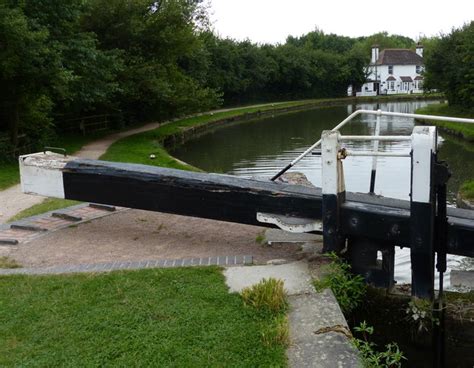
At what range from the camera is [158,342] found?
13.9ft

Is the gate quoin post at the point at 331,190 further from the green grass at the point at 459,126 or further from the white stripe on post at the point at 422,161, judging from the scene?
the green grass at the point at 459,126

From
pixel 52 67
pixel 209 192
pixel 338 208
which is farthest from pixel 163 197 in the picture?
pixel 52 67

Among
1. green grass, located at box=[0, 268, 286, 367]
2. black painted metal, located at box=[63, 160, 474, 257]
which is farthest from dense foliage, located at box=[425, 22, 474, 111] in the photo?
green grass, located at box=[0, 268, 286, 367]

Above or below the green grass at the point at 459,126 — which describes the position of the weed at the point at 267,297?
above

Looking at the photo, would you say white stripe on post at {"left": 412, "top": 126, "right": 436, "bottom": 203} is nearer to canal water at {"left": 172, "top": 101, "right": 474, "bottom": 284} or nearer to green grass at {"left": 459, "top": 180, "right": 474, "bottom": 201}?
canal water at {"left": 172, "top": 101, "right": 474, "bottom": 284}

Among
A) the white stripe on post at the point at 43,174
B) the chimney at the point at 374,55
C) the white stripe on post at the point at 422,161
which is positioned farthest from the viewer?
the chimney at the point at 374,55

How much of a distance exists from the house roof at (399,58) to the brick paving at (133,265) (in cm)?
8914

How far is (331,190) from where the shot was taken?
18.0ft

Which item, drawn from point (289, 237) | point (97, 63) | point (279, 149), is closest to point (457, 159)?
point (279, 149)

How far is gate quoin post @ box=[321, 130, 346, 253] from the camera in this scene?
5445 millimetres

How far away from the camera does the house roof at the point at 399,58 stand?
90.2 metres

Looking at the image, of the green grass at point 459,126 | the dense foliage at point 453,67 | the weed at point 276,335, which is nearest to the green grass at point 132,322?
the weed at point 276,335

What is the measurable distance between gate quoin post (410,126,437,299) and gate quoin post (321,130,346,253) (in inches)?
28.1

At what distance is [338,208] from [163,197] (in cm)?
211
